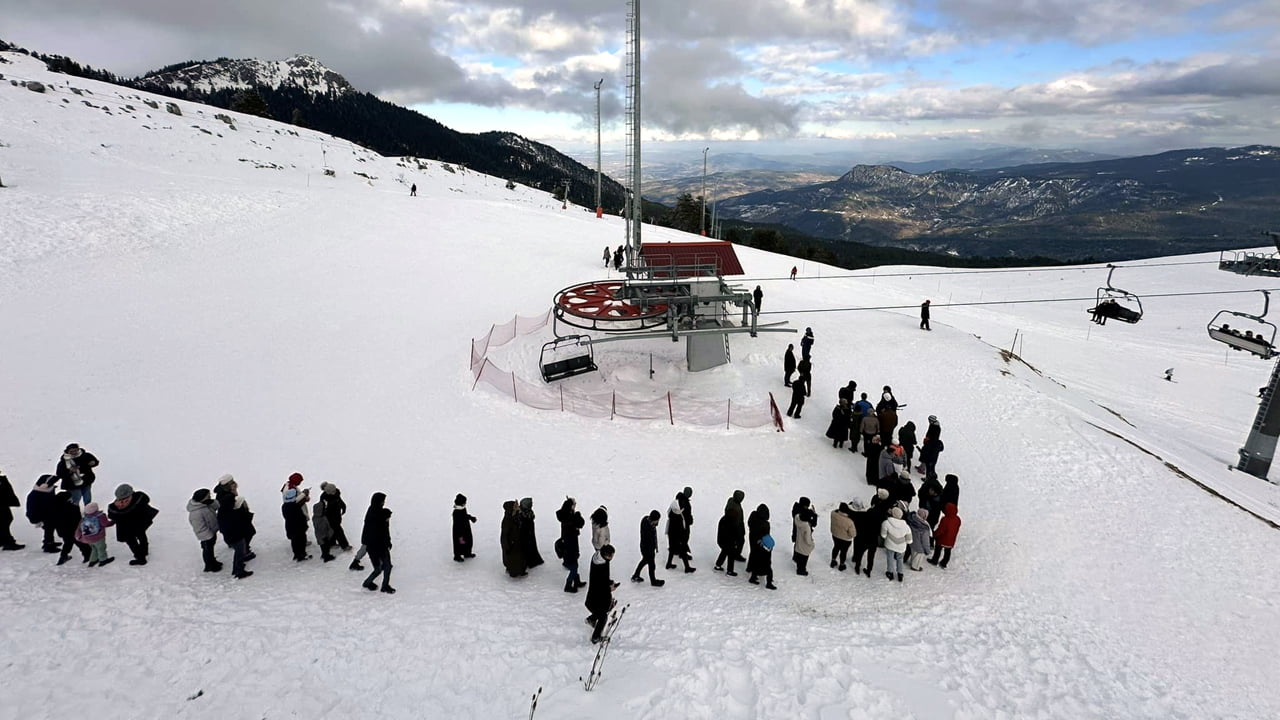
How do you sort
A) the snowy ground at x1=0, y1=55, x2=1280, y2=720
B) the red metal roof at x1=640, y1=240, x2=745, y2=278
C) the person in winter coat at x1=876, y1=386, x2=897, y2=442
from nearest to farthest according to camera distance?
the snowy ground at x1=0, y1=55, x2=1280, y2=720 → the person in winter coat at x1=876, y1=386, x2=897, y2=442 → the red metal roof at x1=640, y1=240, x2=745, y2=278

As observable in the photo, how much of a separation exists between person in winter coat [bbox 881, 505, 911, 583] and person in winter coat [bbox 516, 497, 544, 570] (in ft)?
20.0

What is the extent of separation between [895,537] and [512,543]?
260 inches

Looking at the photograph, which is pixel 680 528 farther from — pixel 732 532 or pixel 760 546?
pixel 760 546

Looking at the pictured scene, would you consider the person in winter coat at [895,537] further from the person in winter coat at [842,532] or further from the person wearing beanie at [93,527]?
the person wearing beanie at [93,527]

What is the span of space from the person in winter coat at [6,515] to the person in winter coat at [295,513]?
407 centimetres

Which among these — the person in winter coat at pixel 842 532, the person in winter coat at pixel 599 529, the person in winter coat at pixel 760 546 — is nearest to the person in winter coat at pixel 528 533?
the person in winter coat at pixel 599 529

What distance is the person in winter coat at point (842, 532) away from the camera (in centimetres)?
984

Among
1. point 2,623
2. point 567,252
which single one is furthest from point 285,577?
point 567,252

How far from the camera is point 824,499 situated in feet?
43.2

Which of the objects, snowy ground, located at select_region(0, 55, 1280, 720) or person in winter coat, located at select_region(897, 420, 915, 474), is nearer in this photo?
snowy ground, located at select_region(0, 55, 1280, 720)

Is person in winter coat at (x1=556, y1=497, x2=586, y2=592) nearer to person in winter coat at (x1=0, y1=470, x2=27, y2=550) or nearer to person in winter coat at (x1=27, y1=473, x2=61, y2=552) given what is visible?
person in winter coat at (x1=27, y1=473, x2=61, y2=552)

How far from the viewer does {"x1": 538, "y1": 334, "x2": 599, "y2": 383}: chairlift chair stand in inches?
722

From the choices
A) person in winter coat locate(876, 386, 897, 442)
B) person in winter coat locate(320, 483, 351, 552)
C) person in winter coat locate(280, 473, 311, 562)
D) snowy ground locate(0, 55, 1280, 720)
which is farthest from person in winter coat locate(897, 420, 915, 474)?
person in winter coat locate(280, 473, 311, 562)

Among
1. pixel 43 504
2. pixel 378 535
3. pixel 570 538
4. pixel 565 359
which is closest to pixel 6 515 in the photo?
Result: pixel 43 504
